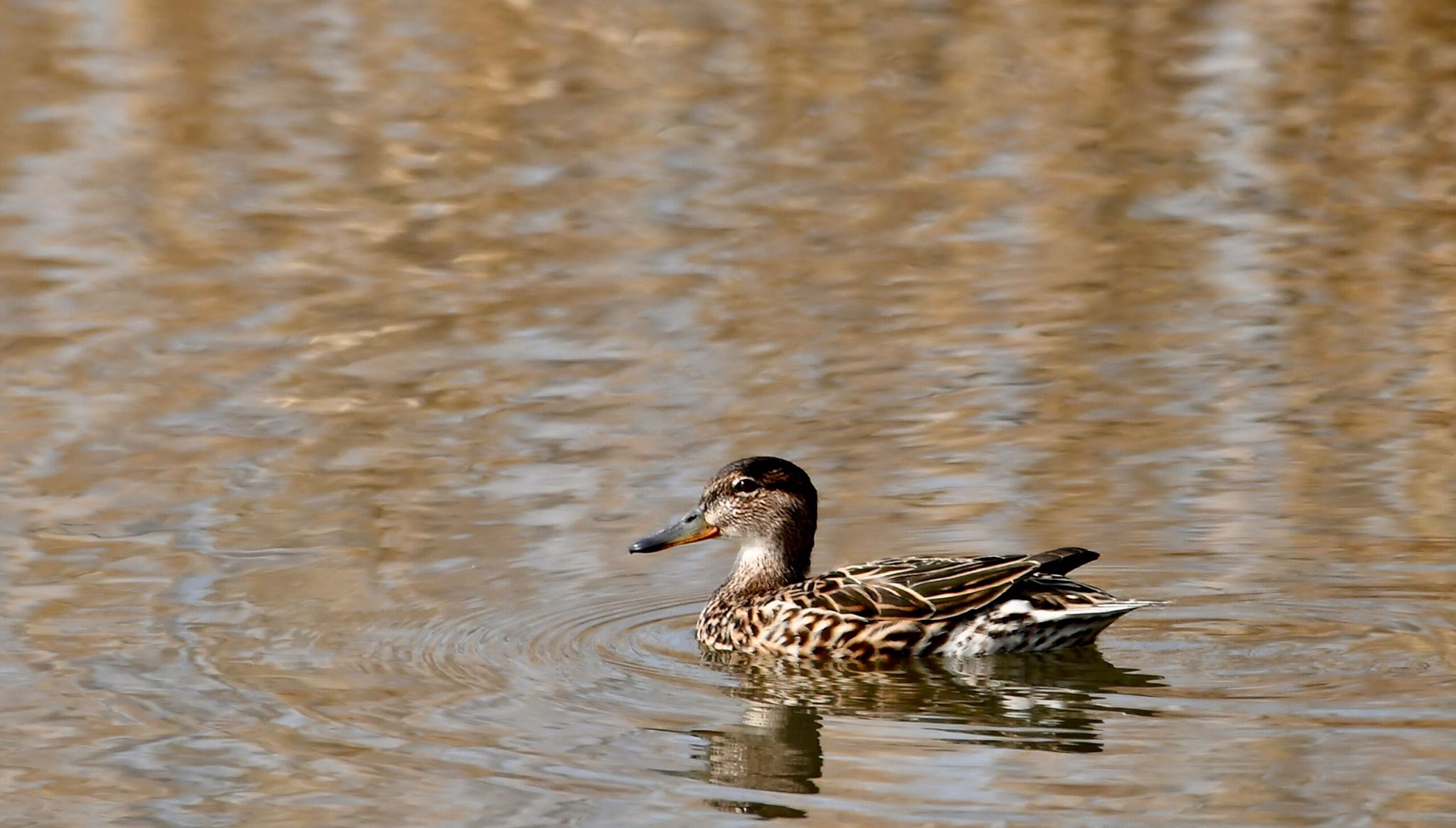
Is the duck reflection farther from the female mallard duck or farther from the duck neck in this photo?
the duck neck

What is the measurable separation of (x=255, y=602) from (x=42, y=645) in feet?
2.80

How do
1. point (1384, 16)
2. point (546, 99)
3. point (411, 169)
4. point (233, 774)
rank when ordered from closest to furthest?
point (233, 774)
point (411, 169)
point (546, 99)
point (1384, 16)

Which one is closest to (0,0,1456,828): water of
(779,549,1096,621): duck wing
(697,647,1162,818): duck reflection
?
(697,647,1162,818): duck reflection

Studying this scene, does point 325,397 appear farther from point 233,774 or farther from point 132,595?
point 233,774

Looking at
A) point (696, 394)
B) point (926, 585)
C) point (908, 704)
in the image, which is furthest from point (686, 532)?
point (696, 394)

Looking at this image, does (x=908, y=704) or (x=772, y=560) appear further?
(x=772, y=560)

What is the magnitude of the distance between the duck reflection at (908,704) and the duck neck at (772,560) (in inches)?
23.8

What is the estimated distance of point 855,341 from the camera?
1410 centimetres

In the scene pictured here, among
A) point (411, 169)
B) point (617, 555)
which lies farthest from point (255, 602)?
point (411, 169)

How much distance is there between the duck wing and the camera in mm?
9406

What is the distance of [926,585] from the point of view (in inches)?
Result: 376

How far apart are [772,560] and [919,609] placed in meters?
0.99

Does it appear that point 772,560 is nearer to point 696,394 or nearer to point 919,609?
point 919,609

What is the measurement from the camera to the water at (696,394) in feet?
27.6
